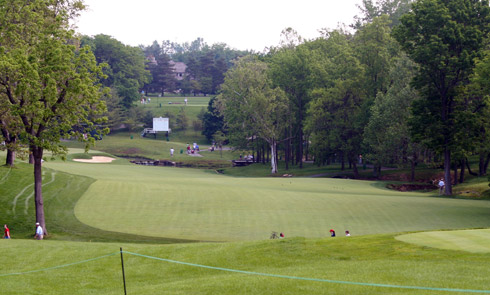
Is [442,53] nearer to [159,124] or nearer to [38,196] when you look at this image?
[38,196]

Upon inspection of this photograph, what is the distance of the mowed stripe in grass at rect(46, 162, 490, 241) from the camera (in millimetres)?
31672

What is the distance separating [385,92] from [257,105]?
19.4 metres

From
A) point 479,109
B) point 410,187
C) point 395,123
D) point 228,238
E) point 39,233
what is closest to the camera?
point 39,233

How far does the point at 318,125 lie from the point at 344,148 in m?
5.60

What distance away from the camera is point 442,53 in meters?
47.2

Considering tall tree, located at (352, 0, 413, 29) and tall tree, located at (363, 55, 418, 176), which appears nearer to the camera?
tall tree, located at (363, 55, 418, 176)

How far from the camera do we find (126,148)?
100 metres

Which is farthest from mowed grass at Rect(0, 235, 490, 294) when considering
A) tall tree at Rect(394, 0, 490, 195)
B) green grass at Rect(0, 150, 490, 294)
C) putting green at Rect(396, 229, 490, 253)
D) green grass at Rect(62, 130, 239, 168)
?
green grass at Rect(62, 130, 239, 168)

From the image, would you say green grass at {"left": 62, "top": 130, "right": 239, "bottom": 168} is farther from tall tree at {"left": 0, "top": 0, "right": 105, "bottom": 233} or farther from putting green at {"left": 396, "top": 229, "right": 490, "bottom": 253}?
putting green at {"left": 396, "top": 229, "right": 490, "bottom": 253}

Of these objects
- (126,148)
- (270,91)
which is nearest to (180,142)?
(126,148)

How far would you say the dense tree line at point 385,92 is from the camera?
154ft

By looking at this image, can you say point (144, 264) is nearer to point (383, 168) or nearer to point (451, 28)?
point (451, 28)

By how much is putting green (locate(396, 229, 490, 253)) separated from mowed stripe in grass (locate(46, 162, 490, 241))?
37.3ft

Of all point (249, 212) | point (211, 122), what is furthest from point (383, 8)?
point (249, 212)
